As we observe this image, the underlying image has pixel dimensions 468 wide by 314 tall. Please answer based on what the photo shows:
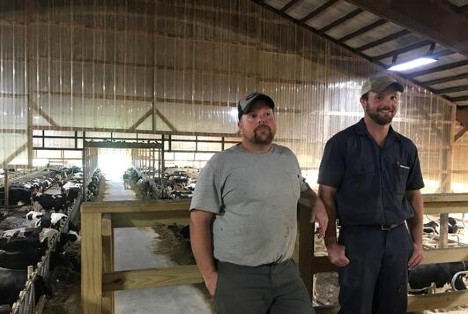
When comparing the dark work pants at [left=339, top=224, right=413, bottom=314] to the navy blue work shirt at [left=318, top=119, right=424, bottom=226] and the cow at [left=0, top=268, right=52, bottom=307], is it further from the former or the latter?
the cow at [left=0, top=268, right=52, bottom=307]

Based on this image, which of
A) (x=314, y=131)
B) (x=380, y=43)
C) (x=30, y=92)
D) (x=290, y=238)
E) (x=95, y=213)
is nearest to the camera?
(x=290, y=238)

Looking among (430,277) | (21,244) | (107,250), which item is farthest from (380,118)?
(21,244)

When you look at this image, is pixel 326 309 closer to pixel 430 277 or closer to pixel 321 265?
pixel 321 265

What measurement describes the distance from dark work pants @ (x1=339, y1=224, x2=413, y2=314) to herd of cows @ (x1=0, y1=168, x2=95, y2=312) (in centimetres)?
279

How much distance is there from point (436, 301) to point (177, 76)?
11.7m

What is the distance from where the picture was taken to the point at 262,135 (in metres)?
1.87

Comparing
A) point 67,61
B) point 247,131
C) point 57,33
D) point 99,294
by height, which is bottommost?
point 99,294

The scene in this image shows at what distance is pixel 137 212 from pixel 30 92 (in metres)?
11.7

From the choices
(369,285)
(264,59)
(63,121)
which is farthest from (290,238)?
(264,59)

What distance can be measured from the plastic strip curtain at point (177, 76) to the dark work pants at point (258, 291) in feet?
38.2

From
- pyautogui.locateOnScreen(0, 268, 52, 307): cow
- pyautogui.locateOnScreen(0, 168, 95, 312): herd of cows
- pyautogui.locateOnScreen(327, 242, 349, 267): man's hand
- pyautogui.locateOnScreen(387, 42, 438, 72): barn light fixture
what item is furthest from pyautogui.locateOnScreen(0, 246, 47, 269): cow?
pyautogui.locateOnScreen(387, 42, 438, 72): barn light fixture

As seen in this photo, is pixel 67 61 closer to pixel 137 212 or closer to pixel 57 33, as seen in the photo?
pixel 57 33

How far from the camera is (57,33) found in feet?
41.0

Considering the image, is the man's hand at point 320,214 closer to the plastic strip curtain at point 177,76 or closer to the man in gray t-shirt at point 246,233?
the man in gray t-shirt at point 246,233
